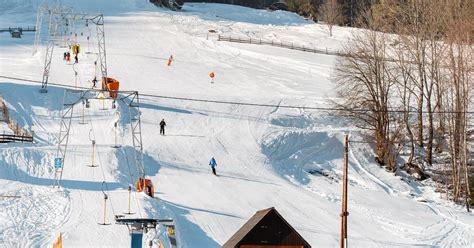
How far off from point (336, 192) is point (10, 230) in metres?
19.4

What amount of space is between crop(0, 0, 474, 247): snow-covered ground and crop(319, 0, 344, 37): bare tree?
17.0 meters

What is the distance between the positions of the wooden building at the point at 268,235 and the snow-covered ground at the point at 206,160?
6.81 metres

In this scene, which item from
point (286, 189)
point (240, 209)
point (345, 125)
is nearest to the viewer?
point (240, 209)

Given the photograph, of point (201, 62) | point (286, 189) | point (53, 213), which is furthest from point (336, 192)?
point (201, 62)

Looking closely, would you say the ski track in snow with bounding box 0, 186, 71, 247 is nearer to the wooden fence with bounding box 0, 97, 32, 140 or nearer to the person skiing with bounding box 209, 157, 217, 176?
the person skiing with bounding box 209, 157, 217, 176

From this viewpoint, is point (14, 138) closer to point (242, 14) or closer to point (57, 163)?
point (57, 163)

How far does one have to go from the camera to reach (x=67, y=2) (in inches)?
3797

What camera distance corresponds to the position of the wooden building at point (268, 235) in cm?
2697

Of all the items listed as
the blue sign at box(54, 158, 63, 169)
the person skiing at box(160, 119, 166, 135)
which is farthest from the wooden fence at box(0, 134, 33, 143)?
the person skiing at box(160, 119, 166, 135)

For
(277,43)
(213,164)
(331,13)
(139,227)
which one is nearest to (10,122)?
(213,164)

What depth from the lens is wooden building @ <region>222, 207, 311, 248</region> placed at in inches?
1062

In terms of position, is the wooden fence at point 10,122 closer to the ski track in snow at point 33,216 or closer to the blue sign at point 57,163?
the blue sign at point 57,163

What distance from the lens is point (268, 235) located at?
27.1 metres

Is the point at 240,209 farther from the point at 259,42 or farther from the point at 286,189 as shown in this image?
the point at 259,42
